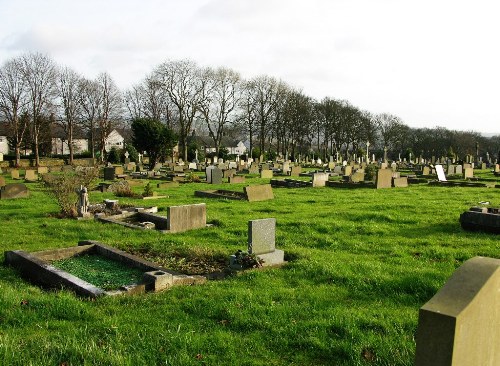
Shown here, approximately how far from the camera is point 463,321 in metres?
2.50

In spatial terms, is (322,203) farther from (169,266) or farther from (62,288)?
(62,288)

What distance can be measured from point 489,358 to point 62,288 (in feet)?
18.0

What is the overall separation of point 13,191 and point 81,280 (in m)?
14.7

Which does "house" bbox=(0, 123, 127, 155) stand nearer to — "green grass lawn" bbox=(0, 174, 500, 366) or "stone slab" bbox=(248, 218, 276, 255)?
"green grass lawn" bbox=(0, 174, 500, 366)

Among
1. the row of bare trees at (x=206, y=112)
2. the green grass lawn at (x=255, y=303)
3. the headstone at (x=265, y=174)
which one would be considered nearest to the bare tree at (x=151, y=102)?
the row of bare trees at (x=206, y=112)

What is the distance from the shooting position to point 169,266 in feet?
26.6

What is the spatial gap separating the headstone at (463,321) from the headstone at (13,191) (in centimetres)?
1977

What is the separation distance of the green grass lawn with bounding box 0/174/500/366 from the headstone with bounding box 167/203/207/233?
409 mm

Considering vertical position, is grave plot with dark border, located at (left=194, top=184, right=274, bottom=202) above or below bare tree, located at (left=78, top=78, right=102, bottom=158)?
below

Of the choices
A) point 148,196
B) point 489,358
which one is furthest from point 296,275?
point 148,196

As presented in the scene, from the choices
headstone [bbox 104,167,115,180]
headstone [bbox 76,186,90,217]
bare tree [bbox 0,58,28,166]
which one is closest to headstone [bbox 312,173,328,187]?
headstone [bbox 104,167,115,180]

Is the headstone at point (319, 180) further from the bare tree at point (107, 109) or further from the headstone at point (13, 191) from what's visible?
the bare tree at point (107, 109)

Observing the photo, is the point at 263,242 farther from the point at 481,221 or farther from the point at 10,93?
the point at 10,93

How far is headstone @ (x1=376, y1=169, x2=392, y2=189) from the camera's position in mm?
22531
